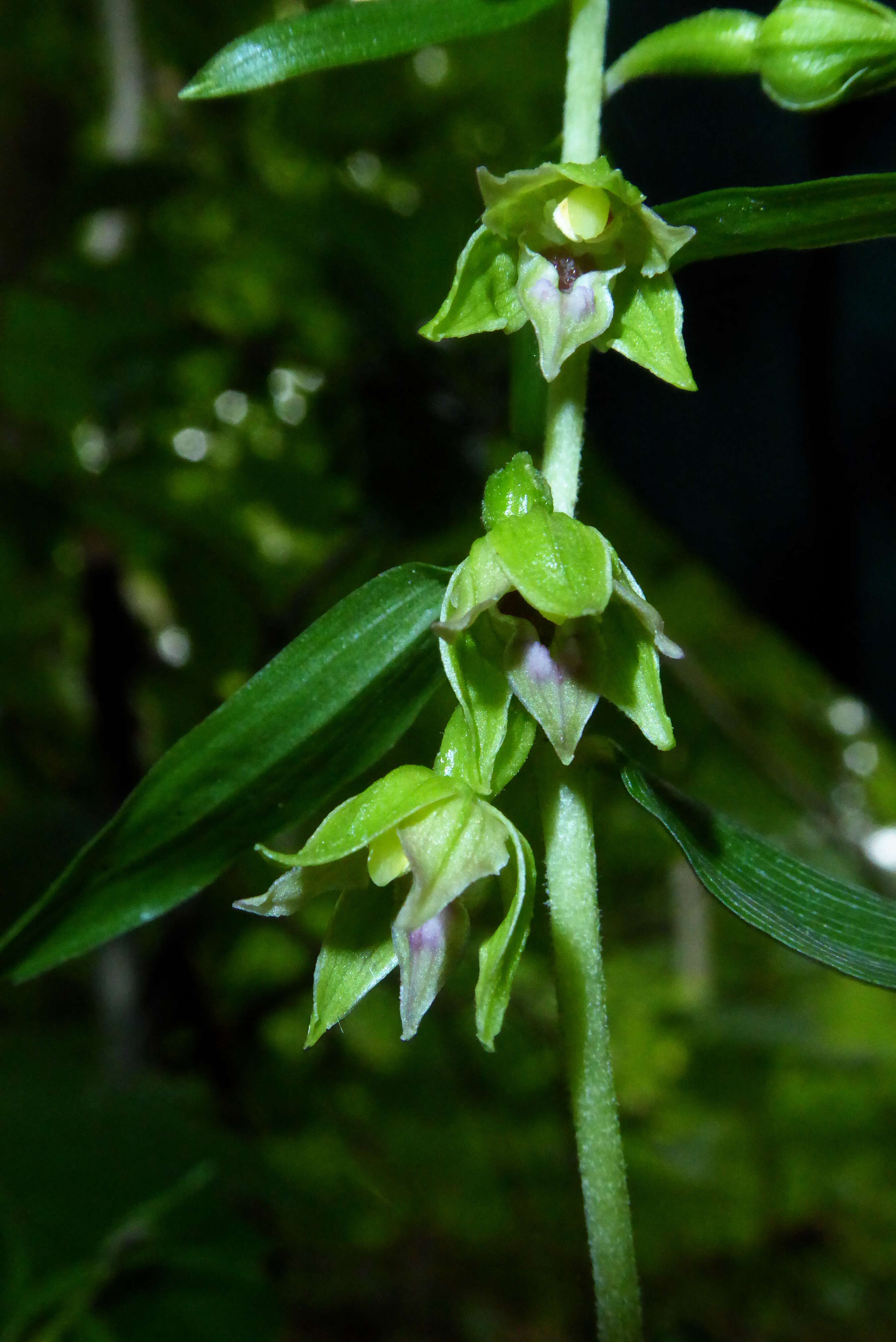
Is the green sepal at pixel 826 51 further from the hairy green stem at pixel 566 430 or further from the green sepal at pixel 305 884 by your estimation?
the green sepal at pixel 305 884


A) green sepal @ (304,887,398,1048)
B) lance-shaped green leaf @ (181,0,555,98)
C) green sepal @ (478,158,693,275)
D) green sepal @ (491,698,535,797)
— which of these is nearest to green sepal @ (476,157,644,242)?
green sepal @ (478,158,693,275)

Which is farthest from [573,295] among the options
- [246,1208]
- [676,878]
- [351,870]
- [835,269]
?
[676,878]

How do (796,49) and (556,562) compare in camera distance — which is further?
(796,49)

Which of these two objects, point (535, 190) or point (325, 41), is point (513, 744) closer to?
point (535, 190)

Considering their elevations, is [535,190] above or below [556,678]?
above

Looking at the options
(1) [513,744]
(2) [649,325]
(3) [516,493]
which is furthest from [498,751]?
(2) [649,325]

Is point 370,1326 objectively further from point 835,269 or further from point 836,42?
point 836,42

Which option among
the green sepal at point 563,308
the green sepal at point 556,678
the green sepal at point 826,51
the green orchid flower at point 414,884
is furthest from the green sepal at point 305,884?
the green sepal at point 826,51
